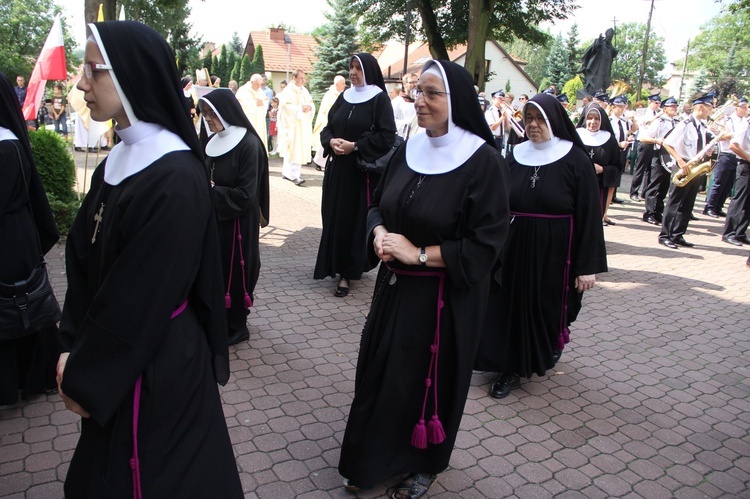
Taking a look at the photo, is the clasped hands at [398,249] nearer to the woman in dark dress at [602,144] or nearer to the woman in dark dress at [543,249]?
the woman in dark dress at [543,249]

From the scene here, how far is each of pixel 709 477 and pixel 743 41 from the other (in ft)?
239

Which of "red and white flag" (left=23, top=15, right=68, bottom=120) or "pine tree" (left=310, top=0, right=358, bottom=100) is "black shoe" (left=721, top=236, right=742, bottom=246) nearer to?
"red and white flag" (left=23, top=15, right=68, bottom=120)

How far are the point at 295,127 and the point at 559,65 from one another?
43973mm

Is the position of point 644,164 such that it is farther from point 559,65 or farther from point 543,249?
point 559,65

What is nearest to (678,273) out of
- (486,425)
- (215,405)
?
(486,425)

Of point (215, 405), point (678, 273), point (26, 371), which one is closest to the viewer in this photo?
point (215, 405)

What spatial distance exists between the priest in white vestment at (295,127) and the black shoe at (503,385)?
9.38 m

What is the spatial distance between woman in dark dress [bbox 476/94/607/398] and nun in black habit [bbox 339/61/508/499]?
1.31 meters

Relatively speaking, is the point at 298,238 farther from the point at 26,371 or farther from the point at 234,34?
the point at 234,34

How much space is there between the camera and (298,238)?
887cm

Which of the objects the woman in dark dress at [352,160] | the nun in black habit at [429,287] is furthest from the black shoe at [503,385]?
the woman in dark dress at [352,160]

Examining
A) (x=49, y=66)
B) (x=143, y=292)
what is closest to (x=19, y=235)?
(x=143, y=292)

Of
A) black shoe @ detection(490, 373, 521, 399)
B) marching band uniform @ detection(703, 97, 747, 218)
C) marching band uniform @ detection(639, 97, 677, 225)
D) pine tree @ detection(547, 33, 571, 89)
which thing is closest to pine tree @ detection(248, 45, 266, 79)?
pine tree @ detection(547, 33, 571, 89)

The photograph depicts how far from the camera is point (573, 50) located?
5244cm
